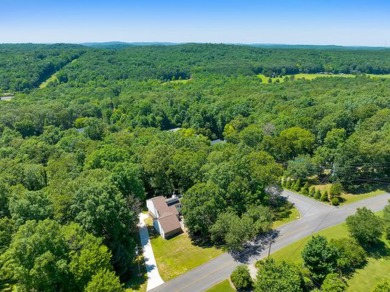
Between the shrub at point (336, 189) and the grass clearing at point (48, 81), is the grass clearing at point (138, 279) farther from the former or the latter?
the grass clearing at point (48, 81)

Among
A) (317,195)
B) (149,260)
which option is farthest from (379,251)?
(149,260)

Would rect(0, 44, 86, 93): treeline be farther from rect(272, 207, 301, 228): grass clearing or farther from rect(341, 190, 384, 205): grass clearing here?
rect(341, 190, 384, 205): grass clearing

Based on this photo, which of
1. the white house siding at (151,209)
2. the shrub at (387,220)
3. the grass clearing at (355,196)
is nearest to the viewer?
the shrub at (387,220)

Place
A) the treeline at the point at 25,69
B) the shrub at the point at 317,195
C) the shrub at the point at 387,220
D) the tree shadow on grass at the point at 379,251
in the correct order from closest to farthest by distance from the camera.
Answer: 1. the tree shadow on grass at the point at 379,251
2. the shrub at the point at 387,220
3. the shrub at the point at 317,195
4. the treeline at the point at 25,69

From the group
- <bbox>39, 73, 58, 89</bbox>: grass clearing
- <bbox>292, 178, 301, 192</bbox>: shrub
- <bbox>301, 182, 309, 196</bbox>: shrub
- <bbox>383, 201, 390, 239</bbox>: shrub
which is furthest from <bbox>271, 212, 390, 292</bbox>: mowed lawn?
<bbox>39, 73, 58, 89</bbox>: grass clearing

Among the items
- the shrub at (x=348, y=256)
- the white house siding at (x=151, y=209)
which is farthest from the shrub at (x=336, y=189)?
the white house siding at (x=151, y=209)
